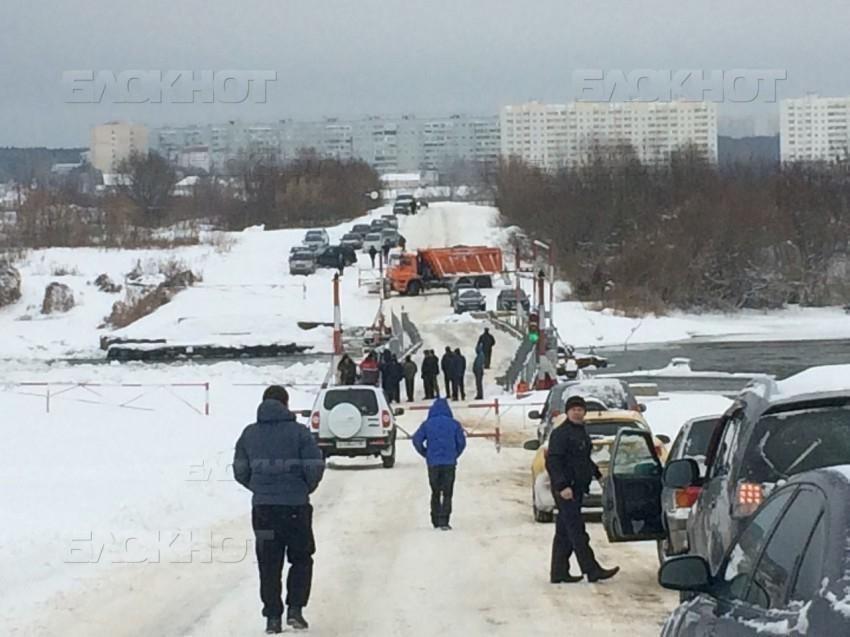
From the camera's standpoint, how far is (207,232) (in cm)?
11712

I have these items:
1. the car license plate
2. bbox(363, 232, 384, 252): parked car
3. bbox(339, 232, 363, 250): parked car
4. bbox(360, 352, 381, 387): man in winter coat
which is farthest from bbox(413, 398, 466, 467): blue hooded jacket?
bbox(339, 232, 363, 250): parked car

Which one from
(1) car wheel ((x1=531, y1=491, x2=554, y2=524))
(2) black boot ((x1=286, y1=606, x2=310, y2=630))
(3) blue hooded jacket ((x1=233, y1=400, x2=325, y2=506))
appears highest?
(3) blue hooded jacket ((x1=233, y1=400, x2=325, y2=506))

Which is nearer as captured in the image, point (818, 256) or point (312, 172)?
point (818, 256)

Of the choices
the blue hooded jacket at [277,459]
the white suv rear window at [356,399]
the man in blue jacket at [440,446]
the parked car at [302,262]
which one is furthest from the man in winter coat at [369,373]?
the parked car at [302,262]

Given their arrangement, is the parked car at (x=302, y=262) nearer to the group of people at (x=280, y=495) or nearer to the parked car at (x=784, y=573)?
the group of people at (x=280, y=495)

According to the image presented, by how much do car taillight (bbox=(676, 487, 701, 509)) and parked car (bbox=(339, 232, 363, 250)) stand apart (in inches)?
3380

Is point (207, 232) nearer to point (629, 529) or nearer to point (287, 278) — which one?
point (287, 278)

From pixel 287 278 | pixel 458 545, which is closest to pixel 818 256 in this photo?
pixel 287 278

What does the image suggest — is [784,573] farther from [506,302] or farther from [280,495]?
[506,302]

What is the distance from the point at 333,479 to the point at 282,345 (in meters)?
45.1

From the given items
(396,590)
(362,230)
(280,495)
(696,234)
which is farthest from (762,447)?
(362,230)

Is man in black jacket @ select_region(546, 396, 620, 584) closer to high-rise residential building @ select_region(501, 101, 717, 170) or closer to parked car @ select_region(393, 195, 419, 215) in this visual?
parked car @ select_region(393, 195, 419, 215)

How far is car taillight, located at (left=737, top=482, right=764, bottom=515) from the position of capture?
836 cm

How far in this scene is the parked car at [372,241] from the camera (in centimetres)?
9568
